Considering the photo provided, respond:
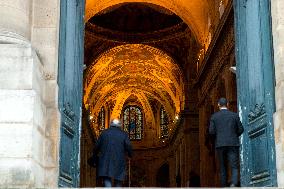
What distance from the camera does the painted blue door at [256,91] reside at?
991cm

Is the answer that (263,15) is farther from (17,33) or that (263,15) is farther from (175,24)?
(175,24)

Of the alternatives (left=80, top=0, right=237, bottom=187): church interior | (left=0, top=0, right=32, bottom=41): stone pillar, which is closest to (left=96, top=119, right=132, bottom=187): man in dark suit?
(left=0, top=0, right=32, bottom=41): stone pillar

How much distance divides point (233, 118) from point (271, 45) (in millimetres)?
1435

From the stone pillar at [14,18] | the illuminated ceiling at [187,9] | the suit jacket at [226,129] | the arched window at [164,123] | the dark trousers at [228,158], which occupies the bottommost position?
the dark trousers at [228,158]

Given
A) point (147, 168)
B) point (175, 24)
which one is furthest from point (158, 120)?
point (175, 24)

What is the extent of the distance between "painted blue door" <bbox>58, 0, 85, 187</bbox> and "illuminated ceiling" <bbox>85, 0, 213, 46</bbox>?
Result: 38.1 ft

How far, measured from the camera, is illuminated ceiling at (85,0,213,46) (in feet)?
75.9

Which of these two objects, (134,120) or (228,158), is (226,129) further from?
(134,120)

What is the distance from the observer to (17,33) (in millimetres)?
9297

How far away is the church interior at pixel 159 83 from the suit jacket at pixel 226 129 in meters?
7.69

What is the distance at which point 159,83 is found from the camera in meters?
38.9

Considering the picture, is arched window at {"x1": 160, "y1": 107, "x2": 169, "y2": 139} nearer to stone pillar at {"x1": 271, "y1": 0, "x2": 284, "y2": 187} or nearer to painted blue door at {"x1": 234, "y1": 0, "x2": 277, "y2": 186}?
painted blue door at {"x1": 234, "y1": 0, "x2": 277, "y2": 186}

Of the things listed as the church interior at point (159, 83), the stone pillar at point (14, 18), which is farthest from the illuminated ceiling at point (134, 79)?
→ the stone pillar at point (14, 18)

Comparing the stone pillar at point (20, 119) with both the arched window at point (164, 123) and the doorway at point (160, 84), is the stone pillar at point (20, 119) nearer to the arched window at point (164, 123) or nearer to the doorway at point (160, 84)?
the doorway at point (160, 84)
